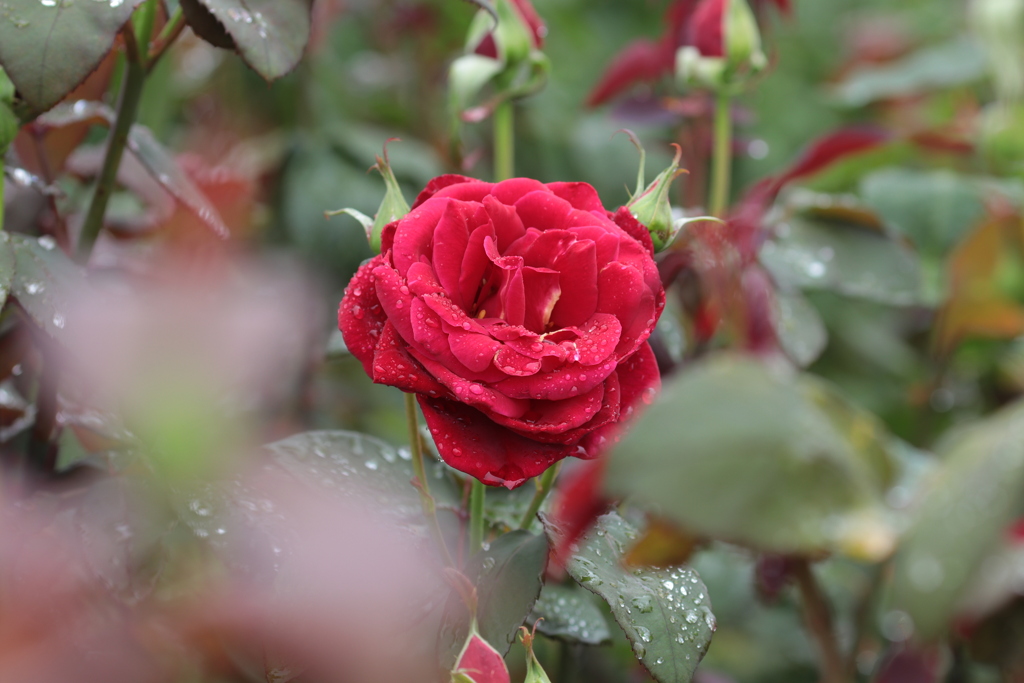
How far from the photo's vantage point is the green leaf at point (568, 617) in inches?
16.6

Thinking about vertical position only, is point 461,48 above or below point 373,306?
below

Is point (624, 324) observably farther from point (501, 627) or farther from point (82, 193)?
point (82, 193)

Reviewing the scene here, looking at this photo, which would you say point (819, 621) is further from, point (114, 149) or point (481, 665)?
point (114, 149)

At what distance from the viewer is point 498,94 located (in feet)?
1.92

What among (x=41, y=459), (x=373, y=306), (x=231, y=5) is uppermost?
(x=231, y=5)

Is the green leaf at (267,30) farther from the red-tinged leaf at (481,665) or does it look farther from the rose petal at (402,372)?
the red-tinged leaf at (481,665)

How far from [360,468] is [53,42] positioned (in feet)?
0.78

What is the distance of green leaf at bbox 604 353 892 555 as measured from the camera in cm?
18

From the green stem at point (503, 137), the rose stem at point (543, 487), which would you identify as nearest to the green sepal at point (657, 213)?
the rose stem at point (543, 487)

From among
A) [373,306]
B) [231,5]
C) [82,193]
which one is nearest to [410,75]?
[82,193]

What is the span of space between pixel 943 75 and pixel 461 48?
74cm

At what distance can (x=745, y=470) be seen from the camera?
0.19m

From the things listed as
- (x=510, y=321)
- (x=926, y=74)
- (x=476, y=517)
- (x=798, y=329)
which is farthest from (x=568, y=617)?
(x=926, y=74)

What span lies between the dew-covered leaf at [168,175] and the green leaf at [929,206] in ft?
1.98
